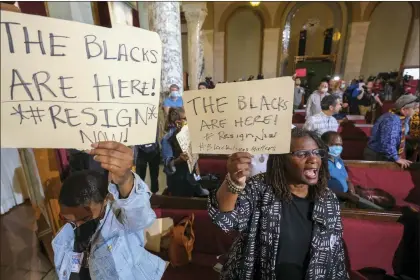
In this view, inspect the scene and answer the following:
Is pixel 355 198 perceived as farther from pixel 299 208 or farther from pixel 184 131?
pixel 184 131

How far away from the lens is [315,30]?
11.7 meters

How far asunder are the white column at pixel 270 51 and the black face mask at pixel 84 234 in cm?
1079

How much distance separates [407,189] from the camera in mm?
2725

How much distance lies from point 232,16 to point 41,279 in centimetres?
1163

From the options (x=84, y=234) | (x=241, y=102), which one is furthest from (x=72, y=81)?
(x=84, y=234)

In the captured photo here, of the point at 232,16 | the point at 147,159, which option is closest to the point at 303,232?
the point at 147,159

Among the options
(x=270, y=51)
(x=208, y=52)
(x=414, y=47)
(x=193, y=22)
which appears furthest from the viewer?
(x=208, y=52)

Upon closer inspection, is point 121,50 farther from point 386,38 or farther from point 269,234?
point 386,38

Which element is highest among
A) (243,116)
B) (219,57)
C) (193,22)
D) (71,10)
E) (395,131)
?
(193,22)

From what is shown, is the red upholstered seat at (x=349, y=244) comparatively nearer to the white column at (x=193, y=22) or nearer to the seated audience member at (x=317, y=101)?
the seated audience member at (x=317, y=101)

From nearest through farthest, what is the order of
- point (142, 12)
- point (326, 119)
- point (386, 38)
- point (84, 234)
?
point (84, 234) → point (326, 119) → point (142, 12) → point (386, 38)

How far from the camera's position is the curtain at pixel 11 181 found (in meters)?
2.22

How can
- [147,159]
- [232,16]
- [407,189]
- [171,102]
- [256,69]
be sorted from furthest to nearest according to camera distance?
[256,69], [232,16], [171,102], [147,159], [407,189]

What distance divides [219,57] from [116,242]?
11.0m
